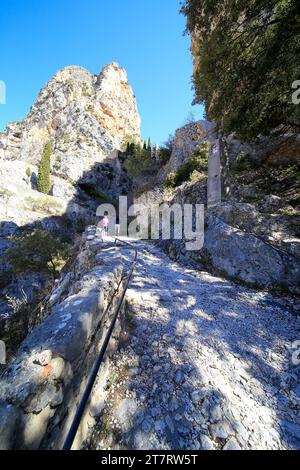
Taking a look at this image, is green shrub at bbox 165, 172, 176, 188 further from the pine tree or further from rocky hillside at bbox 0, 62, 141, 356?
the pine tree

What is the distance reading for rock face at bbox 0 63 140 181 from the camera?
38219 mm

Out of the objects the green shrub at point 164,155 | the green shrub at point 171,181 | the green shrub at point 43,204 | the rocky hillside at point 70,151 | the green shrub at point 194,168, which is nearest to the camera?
the green shrub at point 194,168

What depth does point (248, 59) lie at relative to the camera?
5.03m

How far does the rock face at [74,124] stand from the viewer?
125 ft

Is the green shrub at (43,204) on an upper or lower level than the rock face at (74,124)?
lower

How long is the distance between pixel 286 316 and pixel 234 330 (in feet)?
4.06

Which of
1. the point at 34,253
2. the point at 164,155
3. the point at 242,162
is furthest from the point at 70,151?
the point at 242,162

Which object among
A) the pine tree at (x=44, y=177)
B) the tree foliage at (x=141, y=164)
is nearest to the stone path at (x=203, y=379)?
the tree foliage at (x=141, y=164)

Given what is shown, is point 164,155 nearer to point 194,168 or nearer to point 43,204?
→ point 194,168

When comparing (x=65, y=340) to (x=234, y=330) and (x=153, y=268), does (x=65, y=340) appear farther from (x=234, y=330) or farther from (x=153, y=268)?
(x=153, y=268)

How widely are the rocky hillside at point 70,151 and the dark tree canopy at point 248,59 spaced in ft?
64.1

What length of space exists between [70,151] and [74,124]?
7.75 meters

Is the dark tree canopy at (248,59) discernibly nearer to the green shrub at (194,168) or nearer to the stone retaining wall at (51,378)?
the stone retaining wall at (51,378)

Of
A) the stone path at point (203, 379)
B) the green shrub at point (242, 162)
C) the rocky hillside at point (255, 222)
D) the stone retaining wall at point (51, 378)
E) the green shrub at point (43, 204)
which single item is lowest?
the stone path at point (203, 379)
